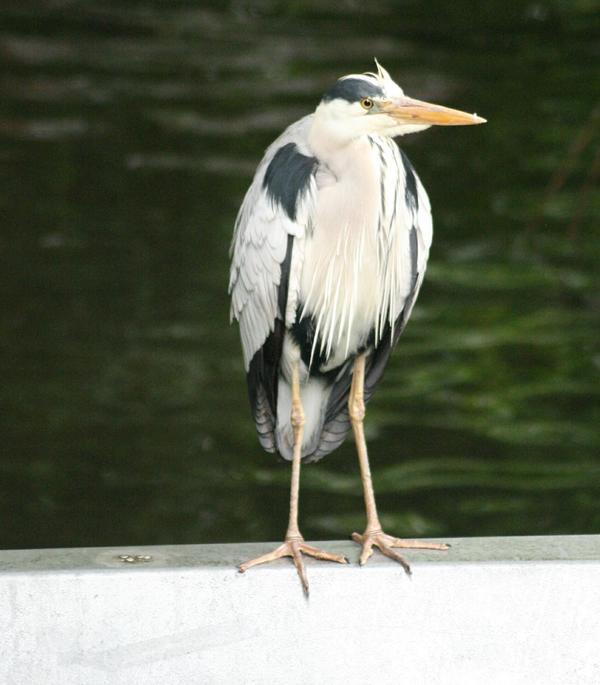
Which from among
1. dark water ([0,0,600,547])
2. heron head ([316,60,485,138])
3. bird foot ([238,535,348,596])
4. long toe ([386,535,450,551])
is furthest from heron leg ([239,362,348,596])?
dark water ([0,0,600,547])

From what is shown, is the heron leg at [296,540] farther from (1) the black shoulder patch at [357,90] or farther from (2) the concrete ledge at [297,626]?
(1) the black shoulder patch at [357,90]

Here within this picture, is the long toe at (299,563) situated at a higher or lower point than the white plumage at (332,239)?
lower

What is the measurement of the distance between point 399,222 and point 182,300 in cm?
339

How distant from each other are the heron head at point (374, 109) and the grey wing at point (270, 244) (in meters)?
0.15

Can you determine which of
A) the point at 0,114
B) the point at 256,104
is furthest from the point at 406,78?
the point at 0,114

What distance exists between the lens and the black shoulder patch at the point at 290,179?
301 centimetres

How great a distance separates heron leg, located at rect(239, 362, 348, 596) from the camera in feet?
9.03

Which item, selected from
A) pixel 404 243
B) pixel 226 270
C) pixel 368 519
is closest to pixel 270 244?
pixel 404 243

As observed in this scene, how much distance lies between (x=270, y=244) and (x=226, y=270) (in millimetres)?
3651

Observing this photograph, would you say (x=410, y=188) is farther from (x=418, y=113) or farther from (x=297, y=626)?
(x=297, y=626)

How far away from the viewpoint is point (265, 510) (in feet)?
17.0

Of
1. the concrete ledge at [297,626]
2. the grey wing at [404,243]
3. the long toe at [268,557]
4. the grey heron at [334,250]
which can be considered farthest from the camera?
the grey wing at [404,243]

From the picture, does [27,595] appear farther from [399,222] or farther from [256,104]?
[256,104]

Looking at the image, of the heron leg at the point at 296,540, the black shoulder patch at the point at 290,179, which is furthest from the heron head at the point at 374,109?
the heron leg at the point at 296,540
